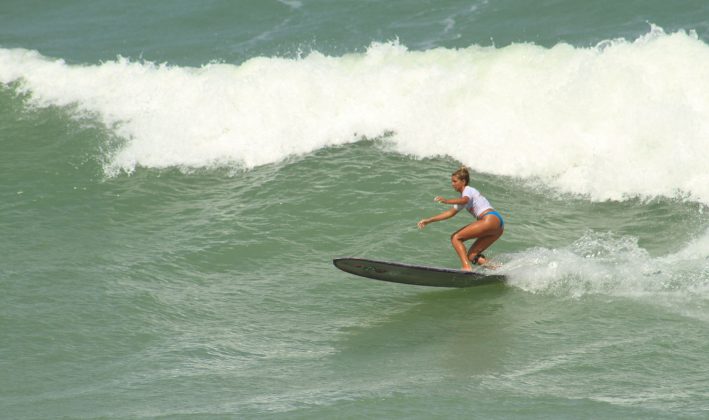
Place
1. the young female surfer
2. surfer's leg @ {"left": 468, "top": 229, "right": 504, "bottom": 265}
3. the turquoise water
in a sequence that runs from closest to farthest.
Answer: the turquoise water < the young female surfer < surfer's leg @ {"left": 468, "top": 229, "right": 504, "bottom": 265}

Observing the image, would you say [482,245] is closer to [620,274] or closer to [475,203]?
[475,203]

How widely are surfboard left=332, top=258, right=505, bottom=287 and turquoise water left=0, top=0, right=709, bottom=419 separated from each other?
0.74 feet

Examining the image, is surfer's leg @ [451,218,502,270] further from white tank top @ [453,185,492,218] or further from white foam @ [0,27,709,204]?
white foam @ [0,27,709,204]

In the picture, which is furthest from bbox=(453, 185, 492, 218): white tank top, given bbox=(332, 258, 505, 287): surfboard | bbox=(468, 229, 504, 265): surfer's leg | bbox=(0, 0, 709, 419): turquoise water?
bbox=(0, 0, 709, 419): turquoise water

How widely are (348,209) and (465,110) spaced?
3670 millimetres

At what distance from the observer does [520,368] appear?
28.2ft

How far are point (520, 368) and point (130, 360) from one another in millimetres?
3772

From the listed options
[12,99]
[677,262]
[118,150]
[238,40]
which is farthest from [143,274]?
[238,40]

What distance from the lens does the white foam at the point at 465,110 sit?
14.4 meters

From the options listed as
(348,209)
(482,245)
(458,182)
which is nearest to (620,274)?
(482,245)

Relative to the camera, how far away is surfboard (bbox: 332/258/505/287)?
10.4 metres

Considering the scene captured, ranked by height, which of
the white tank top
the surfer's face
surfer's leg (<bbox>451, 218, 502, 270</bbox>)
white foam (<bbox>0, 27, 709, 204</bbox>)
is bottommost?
surfer's leg (<bbox>451, 218, 502, 270</bbox>)

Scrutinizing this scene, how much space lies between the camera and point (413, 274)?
1048 cm

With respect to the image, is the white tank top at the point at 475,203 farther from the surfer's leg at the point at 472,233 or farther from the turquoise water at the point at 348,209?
the turquoise water at the point at 348,209
